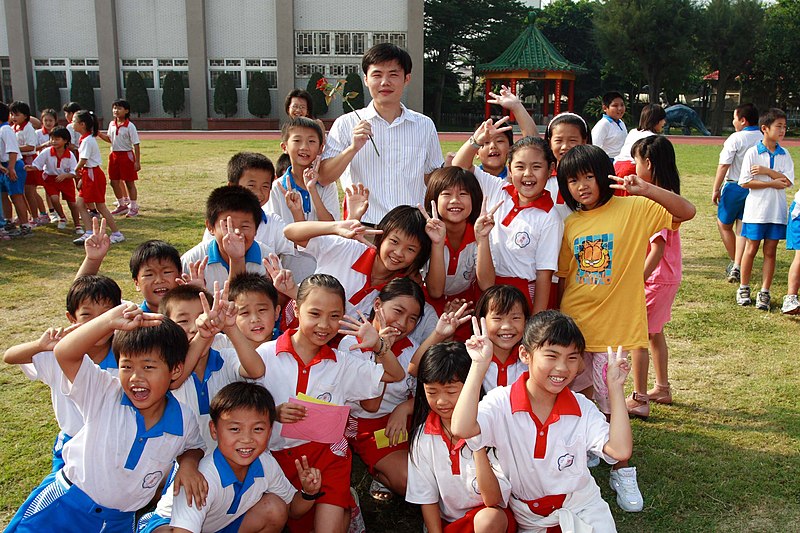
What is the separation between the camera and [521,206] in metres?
3.45

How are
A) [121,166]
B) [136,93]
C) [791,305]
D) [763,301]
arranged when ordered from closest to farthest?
[791,305]
[763,301]
[121,166]
[136,93]

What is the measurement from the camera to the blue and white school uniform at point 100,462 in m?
2.42

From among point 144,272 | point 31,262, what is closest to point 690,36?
point 31,262

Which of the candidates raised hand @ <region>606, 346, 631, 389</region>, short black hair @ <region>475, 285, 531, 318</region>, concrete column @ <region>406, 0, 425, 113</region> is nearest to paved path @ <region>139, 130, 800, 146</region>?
concrete column @ <region>406, 0, 425, 113</region>

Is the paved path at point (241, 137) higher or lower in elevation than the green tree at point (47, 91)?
lower

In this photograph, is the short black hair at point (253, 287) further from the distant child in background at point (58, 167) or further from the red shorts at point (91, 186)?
the distant child in background at point (58, 167)

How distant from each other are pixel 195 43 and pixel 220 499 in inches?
1102

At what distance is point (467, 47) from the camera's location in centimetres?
3556

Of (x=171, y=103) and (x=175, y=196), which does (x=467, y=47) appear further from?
(x=175, y=196)

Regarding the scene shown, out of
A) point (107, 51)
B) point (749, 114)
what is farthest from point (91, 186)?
point (107, 51)

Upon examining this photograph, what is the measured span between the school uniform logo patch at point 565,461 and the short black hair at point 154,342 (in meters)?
1.44

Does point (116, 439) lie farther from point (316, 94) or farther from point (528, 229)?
point (316, 94)

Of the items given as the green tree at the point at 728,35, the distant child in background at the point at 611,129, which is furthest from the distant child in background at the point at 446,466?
the green tree at the point at 728,35

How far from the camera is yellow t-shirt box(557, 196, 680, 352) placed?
10.7 feet
